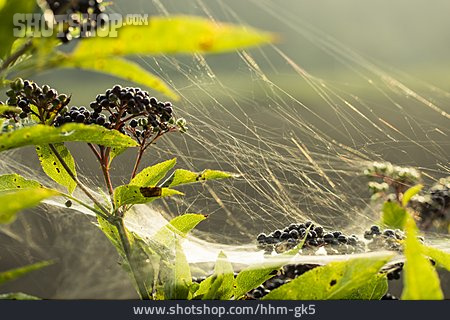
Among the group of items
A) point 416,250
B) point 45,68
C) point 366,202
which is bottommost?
point 366,202

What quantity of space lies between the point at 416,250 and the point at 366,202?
2.96ft

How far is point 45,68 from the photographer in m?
0.40

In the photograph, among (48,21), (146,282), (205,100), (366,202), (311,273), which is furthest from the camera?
(205,100)

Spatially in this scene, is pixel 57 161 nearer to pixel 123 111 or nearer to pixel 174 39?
pixel 123 111

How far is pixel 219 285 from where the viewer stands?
63 centimetres

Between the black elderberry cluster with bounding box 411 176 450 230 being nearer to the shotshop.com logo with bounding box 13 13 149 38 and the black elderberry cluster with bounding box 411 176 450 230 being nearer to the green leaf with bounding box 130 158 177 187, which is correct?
the green leaf with bounding box 130 158 177 187

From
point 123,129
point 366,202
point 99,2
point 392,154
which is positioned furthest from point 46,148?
point 392,154

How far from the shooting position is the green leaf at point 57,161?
2.42 ft

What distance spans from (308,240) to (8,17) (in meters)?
0.52

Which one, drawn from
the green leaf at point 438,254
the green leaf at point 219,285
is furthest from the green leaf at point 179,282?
the green leaf at point 438,254

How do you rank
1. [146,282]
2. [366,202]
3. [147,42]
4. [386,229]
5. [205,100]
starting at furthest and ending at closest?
[205,100], [366,202], [386,229], [146,282], [147,42]

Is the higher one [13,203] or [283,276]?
[13,203]

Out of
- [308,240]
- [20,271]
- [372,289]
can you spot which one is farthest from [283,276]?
[20,271]

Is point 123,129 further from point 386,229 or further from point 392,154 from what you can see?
point 392,154
